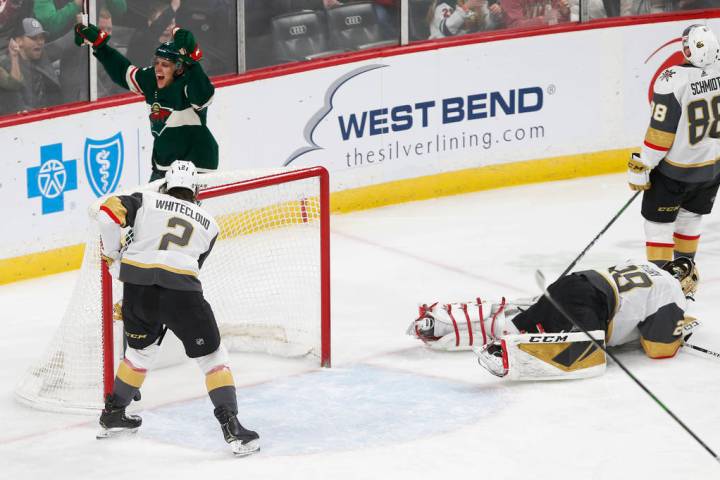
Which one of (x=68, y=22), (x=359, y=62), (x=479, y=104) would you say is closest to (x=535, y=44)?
(x=479, y=104)

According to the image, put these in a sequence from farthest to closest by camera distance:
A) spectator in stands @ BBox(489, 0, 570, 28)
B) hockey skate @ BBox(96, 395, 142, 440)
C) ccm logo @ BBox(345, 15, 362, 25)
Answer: spectator in stands @ BBox(489, 0, 570, 28)
ccm logo @ BBox(345, 15, 362, 25)
hockey skate @ BBox(96, 395, 142, 440)

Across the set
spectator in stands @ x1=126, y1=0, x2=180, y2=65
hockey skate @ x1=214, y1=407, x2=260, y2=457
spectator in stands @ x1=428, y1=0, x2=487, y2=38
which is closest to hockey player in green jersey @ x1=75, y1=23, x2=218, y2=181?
spectator in stands @ x1=126, y1=0, x2=180, y2=65

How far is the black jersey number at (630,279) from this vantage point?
5934mm

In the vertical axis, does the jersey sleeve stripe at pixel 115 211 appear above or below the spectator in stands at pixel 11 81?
below

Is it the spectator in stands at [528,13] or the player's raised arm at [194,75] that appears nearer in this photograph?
the player's raised arm at [194,75]

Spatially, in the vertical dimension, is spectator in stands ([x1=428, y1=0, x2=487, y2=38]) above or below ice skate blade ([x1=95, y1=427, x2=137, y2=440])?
above

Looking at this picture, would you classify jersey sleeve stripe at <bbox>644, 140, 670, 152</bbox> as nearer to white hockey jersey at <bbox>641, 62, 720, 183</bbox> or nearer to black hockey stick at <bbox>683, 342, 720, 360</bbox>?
white hockey jersey at <bbox>641, 62, 720, 183</bbox>

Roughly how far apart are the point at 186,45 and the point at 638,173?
2040 mm

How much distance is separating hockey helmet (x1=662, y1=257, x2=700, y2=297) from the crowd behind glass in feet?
9.08

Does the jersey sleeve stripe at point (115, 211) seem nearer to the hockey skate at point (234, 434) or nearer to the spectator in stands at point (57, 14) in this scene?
the hockey skate at point (234, 434)

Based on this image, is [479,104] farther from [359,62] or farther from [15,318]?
[15,318]

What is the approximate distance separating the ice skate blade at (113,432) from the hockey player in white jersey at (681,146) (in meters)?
2.55

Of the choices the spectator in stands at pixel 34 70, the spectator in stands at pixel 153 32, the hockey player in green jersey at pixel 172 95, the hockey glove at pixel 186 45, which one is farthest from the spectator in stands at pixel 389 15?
the hockey glove at pixel 186 45

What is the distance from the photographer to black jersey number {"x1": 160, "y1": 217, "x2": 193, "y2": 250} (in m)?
5.03
